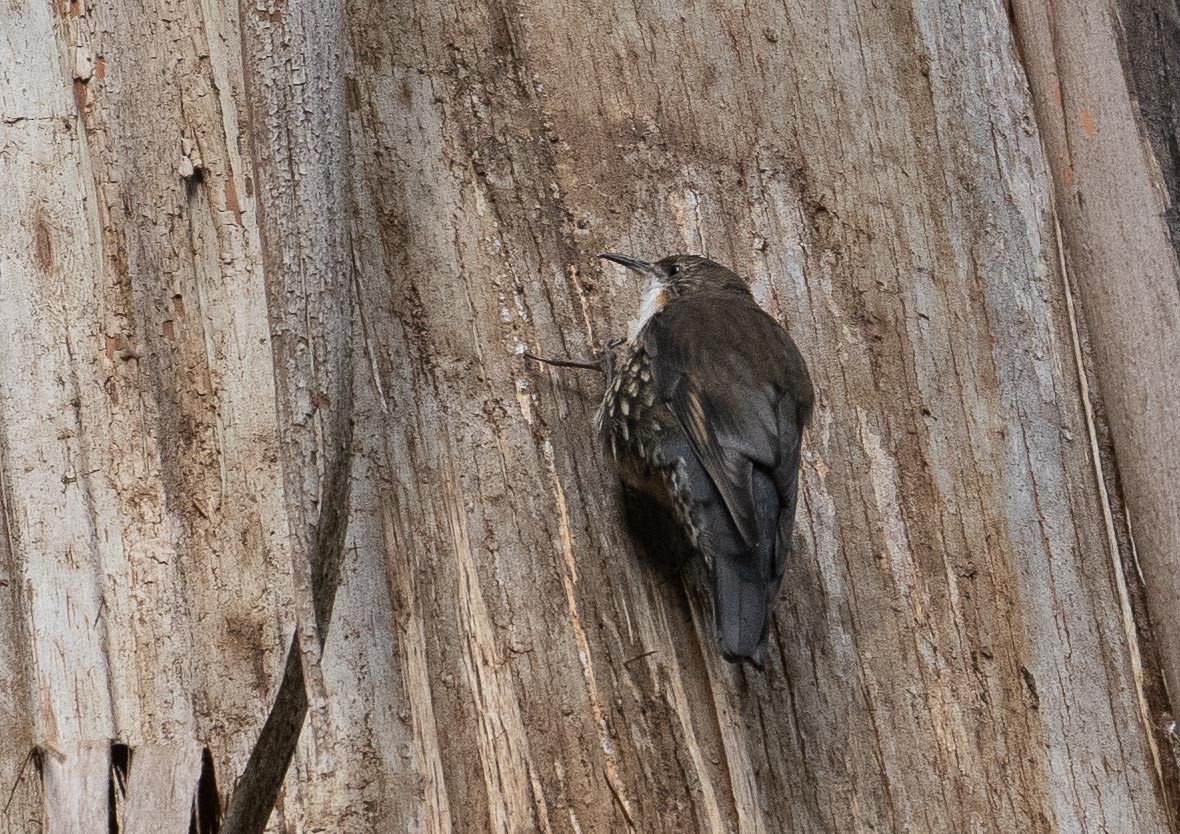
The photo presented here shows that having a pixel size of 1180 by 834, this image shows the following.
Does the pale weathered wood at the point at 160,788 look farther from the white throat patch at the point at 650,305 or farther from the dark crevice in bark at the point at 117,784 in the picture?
the white throat patch at the point at 650,305

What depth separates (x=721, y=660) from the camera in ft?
9.37

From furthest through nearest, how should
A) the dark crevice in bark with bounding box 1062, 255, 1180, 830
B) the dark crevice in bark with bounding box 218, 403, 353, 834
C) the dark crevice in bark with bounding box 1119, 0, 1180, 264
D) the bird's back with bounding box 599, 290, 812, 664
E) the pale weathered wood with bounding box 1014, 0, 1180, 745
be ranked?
1. the dark crevice in bark with bounding box 1119, 0, 1180, 264
2. the pale weathered wood with bounding box 1014, 0, 1180, 745
3. the dark crevice in bark with bounding box 1062, 255, 1180, 830
4. the bird's back with bounding box 599, 290, 812, 664
5. the dark crevice in bark with bounding box 218, 403, 353, 834

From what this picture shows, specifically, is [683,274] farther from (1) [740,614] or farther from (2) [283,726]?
(2) [283,726]

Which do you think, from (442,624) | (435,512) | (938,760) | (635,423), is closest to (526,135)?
(635,423)

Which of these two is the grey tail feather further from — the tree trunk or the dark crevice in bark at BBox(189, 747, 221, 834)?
the dark crevice in bark at BBox(189, 747, 221, 834)

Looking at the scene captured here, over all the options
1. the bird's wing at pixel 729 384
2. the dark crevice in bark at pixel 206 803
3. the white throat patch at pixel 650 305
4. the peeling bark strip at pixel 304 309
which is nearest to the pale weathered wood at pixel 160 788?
the dark crevice in bark at pixel 206 803

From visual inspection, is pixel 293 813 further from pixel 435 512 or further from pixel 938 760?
pixel 938 760

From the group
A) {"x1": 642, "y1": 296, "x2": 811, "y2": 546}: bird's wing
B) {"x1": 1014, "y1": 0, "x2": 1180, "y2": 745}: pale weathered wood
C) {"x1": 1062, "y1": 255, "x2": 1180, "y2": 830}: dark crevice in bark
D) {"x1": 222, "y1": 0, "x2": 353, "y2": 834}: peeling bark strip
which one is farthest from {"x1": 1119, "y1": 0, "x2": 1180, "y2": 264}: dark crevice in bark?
{"x1": 222, "y1": 0, "x2": 353, "y2": 834}: peeling bark strip

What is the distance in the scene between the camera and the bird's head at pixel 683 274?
320 cm

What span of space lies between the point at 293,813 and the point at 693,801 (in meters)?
0.75

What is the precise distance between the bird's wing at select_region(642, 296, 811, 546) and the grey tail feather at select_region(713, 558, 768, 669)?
0.10 metres

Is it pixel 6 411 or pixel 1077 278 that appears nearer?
pixel 6 411

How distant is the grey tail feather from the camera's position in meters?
2.68

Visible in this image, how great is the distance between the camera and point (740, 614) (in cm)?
271
